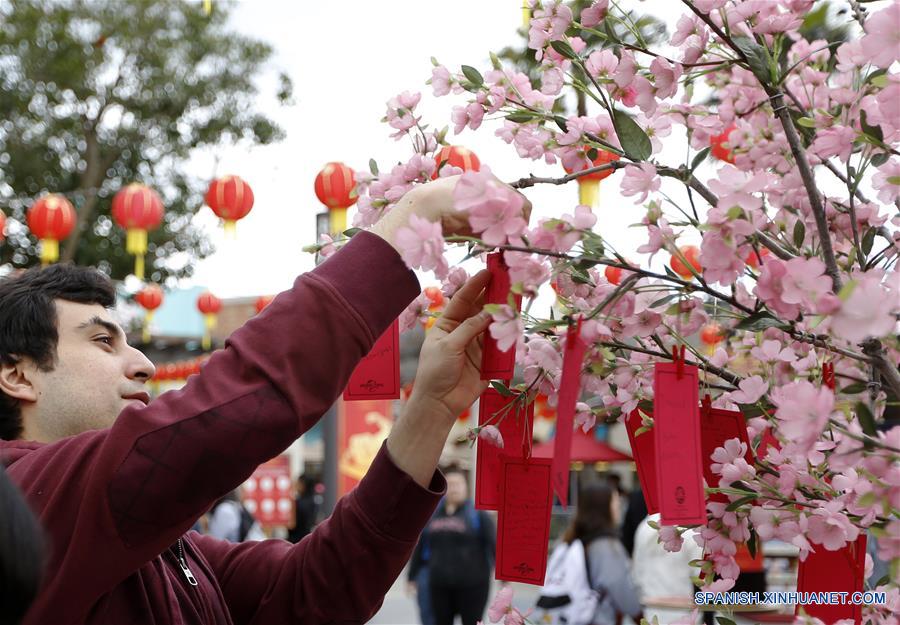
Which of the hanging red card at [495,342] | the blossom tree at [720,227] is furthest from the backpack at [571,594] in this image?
the hanging red card at [495,342]

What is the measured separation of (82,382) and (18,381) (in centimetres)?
11

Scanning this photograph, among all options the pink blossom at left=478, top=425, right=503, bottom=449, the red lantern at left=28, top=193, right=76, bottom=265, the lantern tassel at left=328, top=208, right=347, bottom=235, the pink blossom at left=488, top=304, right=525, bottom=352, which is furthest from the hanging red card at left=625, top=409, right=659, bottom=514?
the red lantern at left=28, top=193, right=76, bottom=265

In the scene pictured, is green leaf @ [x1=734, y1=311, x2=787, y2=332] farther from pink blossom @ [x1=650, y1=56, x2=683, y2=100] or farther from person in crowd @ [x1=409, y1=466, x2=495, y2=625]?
person in crowd @ [x1=409, y1=466, x2=495, y2=625]

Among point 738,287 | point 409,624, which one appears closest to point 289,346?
point 738,287

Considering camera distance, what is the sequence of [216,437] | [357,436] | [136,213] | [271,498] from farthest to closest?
[271,498]
[136,213]
[357,436]
[216,437]

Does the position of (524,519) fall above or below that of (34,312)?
below

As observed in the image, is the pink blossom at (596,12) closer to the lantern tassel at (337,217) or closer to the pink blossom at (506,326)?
the pink blossom at (506,326)

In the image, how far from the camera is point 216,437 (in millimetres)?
1092

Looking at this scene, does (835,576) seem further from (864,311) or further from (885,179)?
(864,311)

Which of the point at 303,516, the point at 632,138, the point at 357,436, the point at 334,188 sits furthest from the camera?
the point at 303,516

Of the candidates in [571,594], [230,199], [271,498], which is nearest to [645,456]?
[571,594]

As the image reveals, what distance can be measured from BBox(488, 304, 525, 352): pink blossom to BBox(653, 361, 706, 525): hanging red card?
0.23 m

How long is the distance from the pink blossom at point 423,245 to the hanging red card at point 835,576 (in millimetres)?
744

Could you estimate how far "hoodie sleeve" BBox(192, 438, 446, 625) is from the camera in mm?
1526
